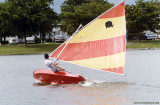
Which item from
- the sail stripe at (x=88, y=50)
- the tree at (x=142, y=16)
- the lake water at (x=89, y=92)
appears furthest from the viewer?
the tree at (x=142, y=16)

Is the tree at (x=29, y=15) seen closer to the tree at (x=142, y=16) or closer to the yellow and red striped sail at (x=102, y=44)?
the tree at (x=142, y=16)

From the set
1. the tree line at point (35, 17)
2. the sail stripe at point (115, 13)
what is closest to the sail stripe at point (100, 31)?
the sail stripe at point (115, 13)

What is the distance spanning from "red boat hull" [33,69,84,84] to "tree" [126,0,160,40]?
57203mm

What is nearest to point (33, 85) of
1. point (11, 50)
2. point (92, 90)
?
point (92, 90)

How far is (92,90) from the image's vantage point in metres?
24.3

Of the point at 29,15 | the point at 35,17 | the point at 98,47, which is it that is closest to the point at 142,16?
the point at 35,17

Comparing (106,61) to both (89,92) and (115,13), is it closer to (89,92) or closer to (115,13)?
(89,92)

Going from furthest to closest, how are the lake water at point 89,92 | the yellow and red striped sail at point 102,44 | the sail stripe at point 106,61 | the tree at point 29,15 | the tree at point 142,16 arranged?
the tree at point 142,16
the tree at point 29,15
the sail stripe at point 106,61
the yellow and red striped sail at point 102,44
the lake water at point 89,92

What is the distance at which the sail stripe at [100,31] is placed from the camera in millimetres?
24906

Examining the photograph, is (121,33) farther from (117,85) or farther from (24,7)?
(24,7)

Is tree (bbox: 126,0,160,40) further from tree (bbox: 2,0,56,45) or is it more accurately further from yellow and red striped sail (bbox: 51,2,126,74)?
yellow and red striped sail (bbox: 51,2,126,74)

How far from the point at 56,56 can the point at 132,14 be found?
61504 mm

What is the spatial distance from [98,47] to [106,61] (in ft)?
3.04

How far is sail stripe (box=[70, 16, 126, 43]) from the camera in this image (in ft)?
81.7
